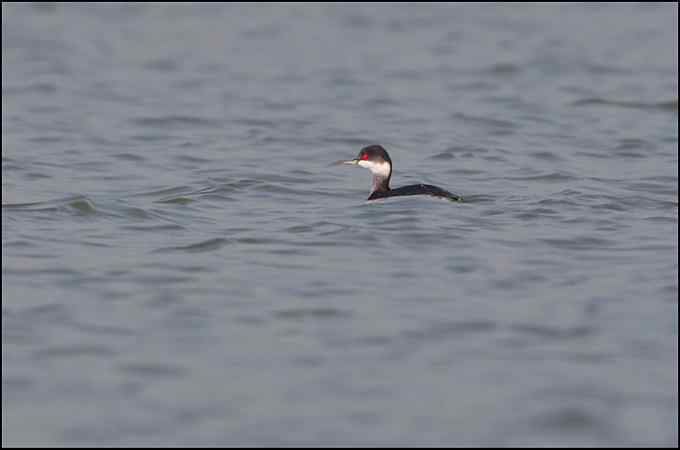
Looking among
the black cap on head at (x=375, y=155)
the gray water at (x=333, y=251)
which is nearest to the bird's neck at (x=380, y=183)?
the black cap on head at (x=375, y=155)

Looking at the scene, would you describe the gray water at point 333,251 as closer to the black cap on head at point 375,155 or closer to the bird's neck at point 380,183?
the bird's neck at point 380,183

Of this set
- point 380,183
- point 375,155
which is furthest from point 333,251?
point 375,155

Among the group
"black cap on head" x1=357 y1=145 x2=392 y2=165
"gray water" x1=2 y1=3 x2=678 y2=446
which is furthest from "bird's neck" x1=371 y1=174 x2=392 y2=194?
"gray water" x1=2 y1=3 x2=678 y2=446

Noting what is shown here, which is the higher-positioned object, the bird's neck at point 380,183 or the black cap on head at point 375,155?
the black cap on head at point 375,155

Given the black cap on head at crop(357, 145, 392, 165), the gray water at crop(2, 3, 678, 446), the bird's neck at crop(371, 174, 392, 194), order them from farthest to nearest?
the black cap on head at crop(357, 145, 392, 165)
the bird's neck at crop(371, 174, 392, 194)
the gray water at crop(2, 3, 678, 446)

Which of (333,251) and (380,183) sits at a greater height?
(380,183)

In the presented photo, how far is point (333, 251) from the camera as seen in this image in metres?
12.7

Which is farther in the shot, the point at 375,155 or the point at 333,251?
the point at 375,155

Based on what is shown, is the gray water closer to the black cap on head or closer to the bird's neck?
the bird's neck

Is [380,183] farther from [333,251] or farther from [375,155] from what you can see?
[333,251]

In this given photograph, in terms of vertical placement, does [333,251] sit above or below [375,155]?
below

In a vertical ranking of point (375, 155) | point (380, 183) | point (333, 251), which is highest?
point (375, 155)

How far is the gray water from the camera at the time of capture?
8344 mm

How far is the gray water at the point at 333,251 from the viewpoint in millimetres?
Result: 8344
